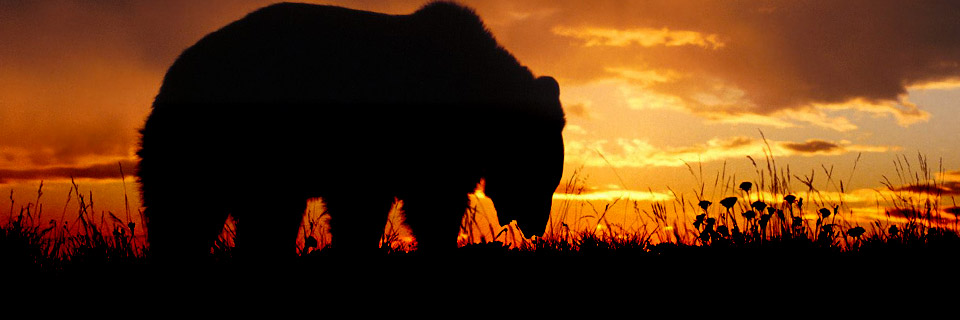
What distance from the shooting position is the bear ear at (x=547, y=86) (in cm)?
560

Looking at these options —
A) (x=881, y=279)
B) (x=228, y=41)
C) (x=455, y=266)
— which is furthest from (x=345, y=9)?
(x=881, y=279)

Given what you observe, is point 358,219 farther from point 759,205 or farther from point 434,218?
point 759,205

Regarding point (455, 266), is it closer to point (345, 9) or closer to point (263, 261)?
point (263, 261)

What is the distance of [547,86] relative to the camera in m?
5.62

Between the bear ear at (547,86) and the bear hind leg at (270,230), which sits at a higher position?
the bear ear at (547,86)

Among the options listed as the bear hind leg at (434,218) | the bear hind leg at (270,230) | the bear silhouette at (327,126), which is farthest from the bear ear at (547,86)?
the bear hind leg at (270,230)

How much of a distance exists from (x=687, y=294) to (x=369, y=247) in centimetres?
222

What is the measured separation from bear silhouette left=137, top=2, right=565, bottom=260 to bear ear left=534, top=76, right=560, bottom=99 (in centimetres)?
18

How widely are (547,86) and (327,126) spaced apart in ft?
5.42

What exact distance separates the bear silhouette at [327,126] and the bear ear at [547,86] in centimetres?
18

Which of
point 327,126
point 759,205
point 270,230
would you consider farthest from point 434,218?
point 759,205

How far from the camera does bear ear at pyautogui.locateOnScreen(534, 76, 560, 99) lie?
5602 millimetres

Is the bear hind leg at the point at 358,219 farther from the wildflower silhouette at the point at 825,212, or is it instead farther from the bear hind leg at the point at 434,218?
the wildflower silhouette at the point at 825,212

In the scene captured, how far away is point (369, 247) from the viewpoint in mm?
5273
